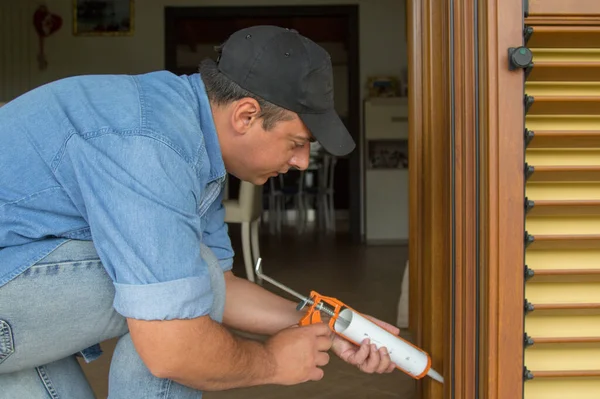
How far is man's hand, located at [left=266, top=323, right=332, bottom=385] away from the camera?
1.16 metres

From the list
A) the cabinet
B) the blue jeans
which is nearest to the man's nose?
the blue jeans

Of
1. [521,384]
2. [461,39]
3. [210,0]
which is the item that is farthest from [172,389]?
[210,0]

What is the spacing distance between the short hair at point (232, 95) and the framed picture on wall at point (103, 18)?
692cm

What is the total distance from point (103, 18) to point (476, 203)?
7.23 meters

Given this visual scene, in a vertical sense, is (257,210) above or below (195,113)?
below

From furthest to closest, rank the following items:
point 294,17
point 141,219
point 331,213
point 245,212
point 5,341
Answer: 1. point 331,213
2. point 294,17
3. point 245,212
4. point 5,341
5. point 141,219

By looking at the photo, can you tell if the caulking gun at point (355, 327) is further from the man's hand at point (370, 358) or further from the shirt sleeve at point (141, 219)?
the shirt sleeve at point (141, 219)

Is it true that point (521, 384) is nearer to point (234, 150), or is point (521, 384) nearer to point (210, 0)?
point (234, 150)

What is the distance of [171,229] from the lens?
96cm

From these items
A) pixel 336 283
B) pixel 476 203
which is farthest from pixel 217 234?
pixel 336 283

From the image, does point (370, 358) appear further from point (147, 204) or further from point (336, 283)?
point (336, 283)

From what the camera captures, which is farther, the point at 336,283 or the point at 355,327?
the point at 336,283

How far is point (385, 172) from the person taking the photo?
24.0 feet

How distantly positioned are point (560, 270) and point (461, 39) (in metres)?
0.43
